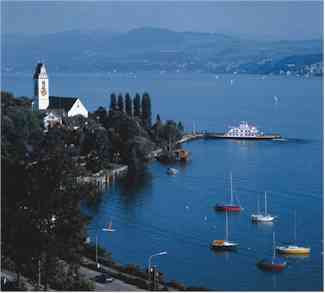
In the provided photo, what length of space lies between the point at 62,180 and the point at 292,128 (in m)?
11.4

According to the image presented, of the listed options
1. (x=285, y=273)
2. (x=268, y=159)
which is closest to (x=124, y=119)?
(x=268, y=159)

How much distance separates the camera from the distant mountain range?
113ft

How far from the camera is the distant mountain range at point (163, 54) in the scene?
3441cm

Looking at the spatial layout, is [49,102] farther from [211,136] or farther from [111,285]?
[111,285]

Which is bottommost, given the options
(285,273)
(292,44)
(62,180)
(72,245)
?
(285,273)

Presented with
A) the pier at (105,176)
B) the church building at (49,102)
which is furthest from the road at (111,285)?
the church building at (49,102)

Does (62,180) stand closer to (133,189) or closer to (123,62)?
(133,189)

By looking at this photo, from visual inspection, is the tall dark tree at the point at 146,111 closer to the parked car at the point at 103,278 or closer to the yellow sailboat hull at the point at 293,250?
the yellow sailboat hull at the point at 293,250

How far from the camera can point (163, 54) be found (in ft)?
134

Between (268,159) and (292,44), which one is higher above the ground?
(292,44)

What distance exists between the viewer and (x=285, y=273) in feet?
18.8

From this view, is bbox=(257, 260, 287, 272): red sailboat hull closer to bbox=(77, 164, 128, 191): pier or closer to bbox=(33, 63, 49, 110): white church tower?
bbox=(77, 164, 128, 191): pier

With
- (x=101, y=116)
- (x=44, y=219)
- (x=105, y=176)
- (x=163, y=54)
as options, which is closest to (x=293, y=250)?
(x=44, y=219)

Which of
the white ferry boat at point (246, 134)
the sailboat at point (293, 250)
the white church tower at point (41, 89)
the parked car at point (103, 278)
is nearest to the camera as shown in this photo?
the parked car at point (103, 278)
